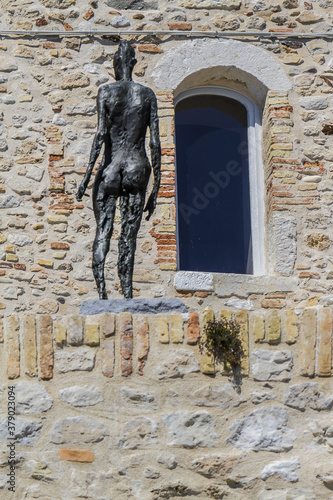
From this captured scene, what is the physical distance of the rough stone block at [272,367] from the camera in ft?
15.8

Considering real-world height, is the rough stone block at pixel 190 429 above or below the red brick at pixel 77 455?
above

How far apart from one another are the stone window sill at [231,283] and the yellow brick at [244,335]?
2858 millimetres

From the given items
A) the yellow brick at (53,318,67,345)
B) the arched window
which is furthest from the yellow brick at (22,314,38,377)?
the arched window

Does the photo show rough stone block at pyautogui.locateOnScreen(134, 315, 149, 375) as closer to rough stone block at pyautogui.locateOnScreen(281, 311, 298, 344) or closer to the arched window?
rough stone block at pyautogui.locateOnScreen(281, 311, 298, 344)

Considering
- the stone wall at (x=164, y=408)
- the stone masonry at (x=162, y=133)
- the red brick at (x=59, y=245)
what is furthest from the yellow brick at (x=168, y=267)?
the stone wall at (x=164, y=408)

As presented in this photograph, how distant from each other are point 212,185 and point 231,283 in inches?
43.1

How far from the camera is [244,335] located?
4.80 meters

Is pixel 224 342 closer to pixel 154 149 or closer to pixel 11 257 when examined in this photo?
pixel 154 149

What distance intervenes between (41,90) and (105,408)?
4170 millimetres

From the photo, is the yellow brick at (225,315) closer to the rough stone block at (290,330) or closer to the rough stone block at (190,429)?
the rough stone block at (290,330)

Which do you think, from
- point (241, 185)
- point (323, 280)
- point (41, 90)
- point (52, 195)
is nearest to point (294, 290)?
point (323, 280)

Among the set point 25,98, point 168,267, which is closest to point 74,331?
point 168,267

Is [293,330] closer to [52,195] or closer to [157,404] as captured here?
[157,404]

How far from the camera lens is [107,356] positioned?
4.77m
